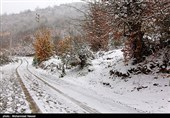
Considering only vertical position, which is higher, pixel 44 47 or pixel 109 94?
pixel 109 94

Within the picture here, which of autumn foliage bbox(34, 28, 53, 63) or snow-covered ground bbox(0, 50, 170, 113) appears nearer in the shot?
snow-covered ground bbox(0, 50, 170, 113)

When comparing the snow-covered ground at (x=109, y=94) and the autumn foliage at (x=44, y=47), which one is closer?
the snow-covered ground at (x=109, y=94)

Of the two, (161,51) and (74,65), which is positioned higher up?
(161,51)

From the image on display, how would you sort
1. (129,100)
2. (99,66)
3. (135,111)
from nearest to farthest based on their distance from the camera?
(135,111) → (129,100) → (99,66)

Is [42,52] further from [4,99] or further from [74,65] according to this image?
[4,99]

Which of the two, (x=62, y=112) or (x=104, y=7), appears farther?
(x=104, y=7)

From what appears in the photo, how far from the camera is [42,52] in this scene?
6244 centimetres

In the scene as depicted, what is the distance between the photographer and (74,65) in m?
31.8

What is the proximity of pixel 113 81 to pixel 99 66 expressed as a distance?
545 centimetres

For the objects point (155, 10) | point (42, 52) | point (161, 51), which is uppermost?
point (155, 10)

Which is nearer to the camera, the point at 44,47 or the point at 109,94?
the point at 109,94

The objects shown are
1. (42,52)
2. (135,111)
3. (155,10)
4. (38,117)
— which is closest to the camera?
(38,117)

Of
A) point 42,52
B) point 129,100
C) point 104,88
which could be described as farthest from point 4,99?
point 42,52

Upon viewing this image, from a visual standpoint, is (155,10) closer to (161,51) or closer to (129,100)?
(161,51)
